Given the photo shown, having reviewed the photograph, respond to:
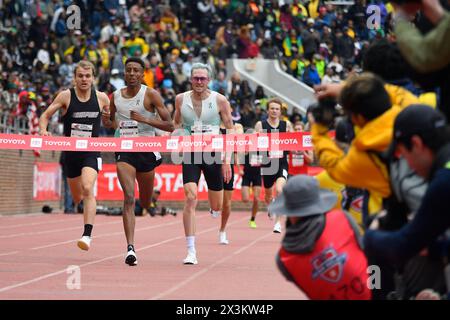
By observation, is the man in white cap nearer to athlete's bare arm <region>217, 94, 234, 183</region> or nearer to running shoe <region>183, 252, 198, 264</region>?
athlete's bare arm <region>217, 94, 234, 183</region>

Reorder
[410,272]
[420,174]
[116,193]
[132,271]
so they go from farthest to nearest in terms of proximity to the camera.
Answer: [116,193] < [132,271] < [410,272] < [420,174]

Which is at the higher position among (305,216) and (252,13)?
(252,13)

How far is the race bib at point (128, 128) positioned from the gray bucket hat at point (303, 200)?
293 inches

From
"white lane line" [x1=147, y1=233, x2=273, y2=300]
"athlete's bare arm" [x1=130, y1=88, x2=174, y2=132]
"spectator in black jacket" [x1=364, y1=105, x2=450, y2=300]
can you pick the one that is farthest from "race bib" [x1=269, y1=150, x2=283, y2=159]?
"spectator in black jacket" [x1=364, y1=105, x2=450, y2=300]

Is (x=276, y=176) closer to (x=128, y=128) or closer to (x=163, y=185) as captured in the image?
(x=128, y=128)

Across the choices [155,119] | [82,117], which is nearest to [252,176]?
[82,117]

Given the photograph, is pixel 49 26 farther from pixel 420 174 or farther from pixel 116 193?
pixel 420 174

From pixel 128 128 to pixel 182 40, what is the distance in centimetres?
2188

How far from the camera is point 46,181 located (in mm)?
28531

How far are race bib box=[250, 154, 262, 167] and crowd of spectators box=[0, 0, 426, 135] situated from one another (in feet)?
23.8

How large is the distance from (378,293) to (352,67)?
27.4 m

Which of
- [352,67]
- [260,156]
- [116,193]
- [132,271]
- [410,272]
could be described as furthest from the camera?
[352,67]

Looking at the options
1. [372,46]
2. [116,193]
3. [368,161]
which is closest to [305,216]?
[368,161]

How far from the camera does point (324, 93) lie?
6.35m
